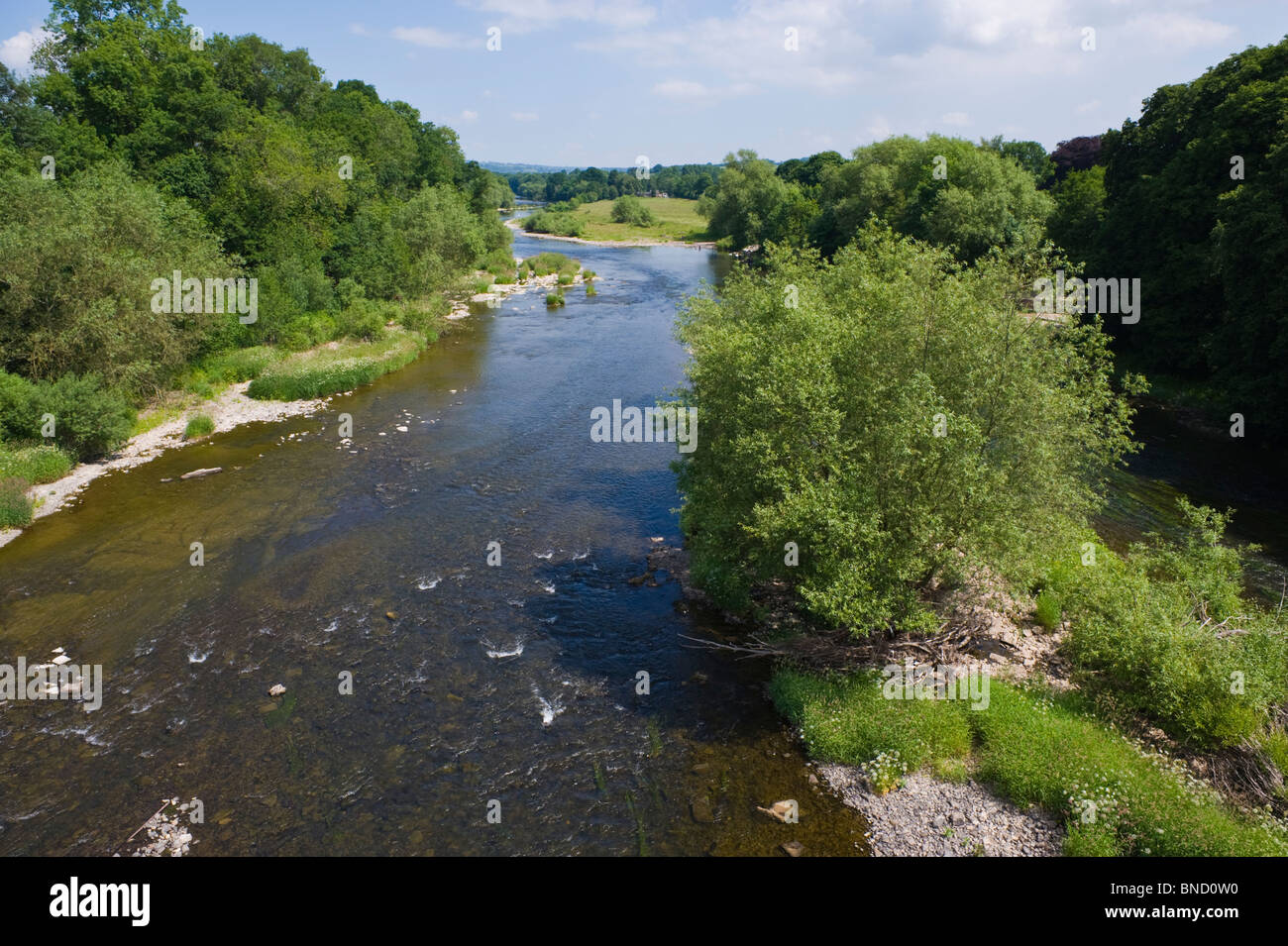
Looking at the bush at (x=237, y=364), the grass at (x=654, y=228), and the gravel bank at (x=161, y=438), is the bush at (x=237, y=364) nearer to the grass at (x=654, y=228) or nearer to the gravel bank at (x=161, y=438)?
the gravel bank at (x=161, y=438)

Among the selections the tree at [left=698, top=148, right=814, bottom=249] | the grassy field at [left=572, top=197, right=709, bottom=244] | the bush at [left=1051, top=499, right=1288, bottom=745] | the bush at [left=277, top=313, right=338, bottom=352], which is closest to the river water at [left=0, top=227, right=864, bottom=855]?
the bush at [left=1051, top=499, right=1288, bottom=745]

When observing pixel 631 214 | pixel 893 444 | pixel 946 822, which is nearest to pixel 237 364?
pixel 893 444

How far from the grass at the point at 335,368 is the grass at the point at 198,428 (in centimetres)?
502

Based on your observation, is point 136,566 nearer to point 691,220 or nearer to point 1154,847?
point 1154,847

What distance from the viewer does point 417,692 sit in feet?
64.1

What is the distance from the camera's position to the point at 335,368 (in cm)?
4609

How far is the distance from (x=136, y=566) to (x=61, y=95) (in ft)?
164

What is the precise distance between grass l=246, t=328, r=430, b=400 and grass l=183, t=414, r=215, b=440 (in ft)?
16.5

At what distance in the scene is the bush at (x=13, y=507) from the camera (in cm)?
2706

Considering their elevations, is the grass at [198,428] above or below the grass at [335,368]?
below

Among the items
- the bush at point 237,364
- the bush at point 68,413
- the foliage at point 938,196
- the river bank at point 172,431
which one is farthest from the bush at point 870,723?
the bush at point 237,364

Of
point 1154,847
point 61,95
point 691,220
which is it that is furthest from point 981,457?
→ point 691,220

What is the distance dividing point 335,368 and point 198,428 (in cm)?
1072

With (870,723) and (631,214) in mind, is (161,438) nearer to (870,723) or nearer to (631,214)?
(870,723)
